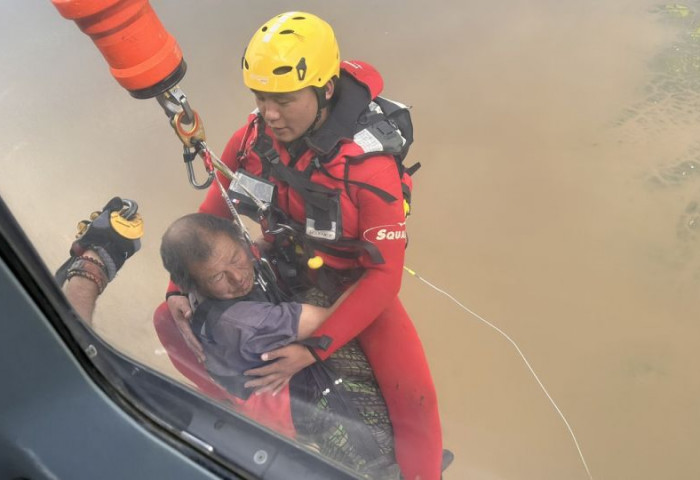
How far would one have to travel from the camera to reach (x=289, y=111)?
3.98 ft

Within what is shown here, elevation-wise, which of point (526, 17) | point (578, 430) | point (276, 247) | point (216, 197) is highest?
point (216, 197)

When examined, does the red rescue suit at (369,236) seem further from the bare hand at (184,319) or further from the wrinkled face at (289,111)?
the bare hand at (184,319)

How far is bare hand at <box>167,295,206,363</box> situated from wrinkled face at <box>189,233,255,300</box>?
0.05 metres

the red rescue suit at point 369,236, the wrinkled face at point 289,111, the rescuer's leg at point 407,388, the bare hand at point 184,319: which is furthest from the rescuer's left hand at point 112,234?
the rescuer's leg at point 407,388

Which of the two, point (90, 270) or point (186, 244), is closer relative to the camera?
point (90, 270)

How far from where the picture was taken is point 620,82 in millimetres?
3295

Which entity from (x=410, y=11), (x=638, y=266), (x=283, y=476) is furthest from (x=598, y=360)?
(x=410, y=11)

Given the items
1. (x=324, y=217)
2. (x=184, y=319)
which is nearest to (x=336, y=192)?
(x=324, y=217)

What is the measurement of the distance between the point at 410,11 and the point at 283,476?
3.23 meters

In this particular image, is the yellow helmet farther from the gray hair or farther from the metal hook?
the gray hair

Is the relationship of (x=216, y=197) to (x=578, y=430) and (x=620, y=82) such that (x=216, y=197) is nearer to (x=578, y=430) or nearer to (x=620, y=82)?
(x=578, y=430)

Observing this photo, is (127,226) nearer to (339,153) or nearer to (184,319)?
(184,319)

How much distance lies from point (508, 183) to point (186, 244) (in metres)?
2.21

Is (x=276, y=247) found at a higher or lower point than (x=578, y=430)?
higher
